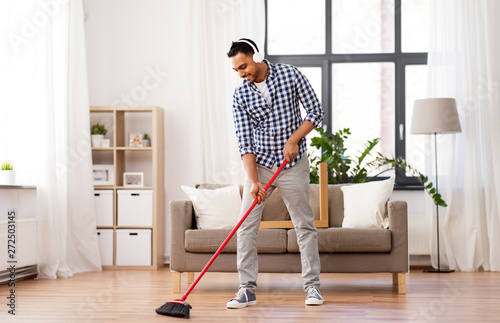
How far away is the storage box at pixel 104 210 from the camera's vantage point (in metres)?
5.16

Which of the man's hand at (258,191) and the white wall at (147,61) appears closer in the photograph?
the man's hand at (258,191)

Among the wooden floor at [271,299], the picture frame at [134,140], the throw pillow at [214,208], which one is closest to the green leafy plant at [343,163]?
the wooden floor at [271,299]

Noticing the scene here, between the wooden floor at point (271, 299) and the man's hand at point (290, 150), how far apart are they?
74cm

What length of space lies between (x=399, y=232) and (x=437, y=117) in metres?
1.54

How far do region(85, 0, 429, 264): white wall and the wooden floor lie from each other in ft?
4.35

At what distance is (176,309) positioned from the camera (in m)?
2.81

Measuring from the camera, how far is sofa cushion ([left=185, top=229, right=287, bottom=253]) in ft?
12.0

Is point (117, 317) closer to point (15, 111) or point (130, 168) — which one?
point (15, 111)

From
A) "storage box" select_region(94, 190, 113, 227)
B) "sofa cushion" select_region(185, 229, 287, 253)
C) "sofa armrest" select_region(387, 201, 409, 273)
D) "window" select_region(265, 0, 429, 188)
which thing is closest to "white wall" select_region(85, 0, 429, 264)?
Result: "storage box" select_region(94, 190, 113, 227)

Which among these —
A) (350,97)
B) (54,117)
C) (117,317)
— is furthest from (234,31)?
(117,317)

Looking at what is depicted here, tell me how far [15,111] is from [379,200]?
258 cm

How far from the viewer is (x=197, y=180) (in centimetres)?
531

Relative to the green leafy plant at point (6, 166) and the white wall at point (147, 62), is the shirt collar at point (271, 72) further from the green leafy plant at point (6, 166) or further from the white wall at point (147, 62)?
the white wall at point (147, 62)

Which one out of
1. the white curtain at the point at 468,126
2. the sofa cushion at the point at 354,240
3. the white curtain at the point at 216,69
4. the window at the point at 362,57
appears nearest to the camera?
the sofa cushion at the point at 354,240
